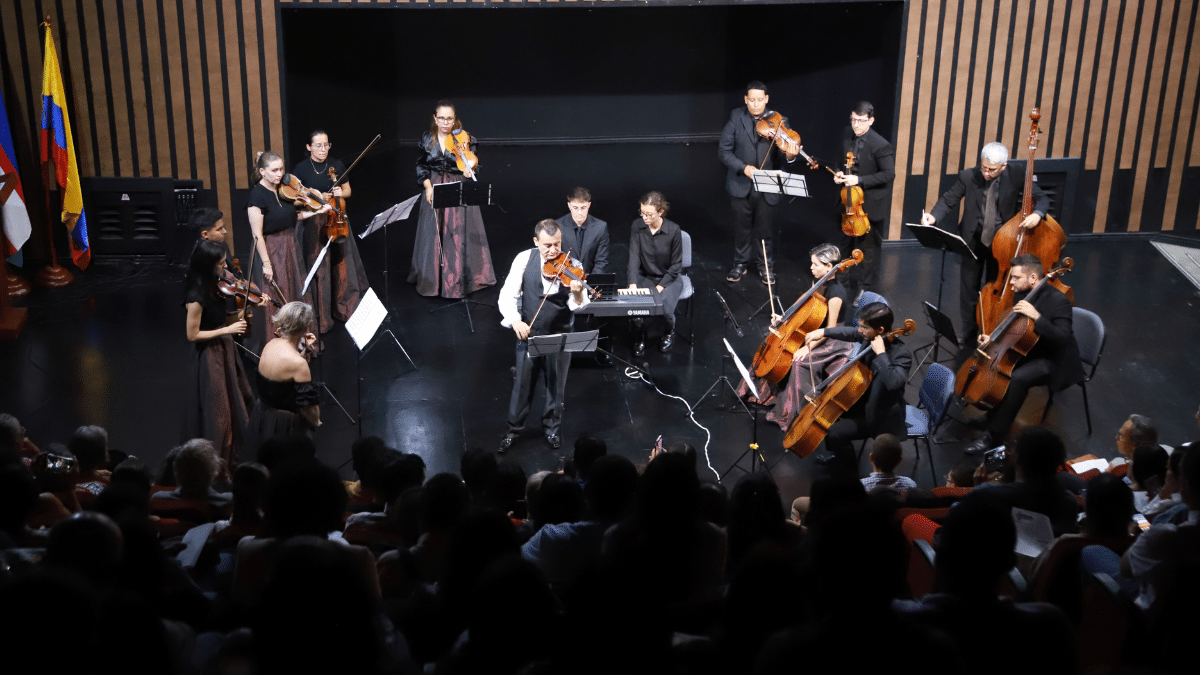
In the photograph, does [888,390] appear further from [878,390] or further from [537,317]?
[537,317]

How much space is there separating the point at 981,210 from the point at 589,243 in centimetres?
288

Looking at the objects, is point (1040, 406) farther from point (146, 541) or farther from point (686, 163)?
point (686, 163)

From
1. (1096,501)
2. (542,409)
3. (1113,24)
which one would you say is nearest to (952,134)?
(1113,24)

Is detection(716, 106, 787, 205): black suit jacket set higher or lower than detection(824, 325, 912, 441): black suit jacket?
higher

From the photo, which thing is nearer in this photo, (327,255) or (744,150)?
(327,255)

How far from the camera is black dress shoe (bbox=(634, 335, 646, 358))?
750cm

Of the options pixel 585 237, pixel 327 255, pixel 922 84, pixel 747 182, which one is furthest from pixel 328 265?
pixel 922 84

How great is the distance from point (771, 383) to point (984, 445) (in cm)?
128

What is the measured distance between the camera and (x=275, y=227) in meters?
7.06

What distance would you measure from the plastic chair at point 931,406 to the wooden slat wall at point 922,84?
448 cm

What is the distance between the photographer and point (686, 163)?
1366 centimetres

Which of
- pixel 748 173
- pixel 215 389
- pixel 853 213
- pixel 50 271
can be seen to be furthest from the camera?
pixel 50 271

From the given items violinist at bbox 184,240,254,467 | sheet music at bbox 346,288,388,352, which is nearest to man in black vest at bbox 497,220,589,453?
sheet music at bbox 346,288,388,352

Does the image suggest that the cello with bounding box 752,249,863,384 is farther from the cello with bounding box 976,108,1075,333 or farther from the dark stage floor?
the cello with bounding box 976,108,1075,333
